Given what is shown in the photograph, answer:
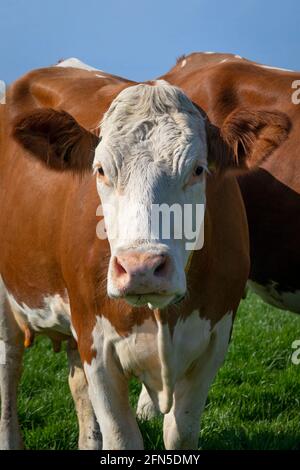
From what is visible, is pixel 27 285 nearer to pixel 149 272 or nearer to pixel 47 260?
pixel 47 260

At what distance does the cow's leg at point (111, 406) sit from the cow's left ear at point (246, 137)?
1229 mm

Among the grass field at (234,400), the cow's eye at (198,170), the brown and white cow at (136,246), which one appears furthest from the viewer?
the grass field at (234,400)

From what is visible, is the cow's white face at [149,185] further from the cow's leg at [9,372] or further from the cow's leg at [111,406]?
the cow's leg at [9,372]

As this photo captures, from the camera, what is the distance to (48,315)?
20.1ft

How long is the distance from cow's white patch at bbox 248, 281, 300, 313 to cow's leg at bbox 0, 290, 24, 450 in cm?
186

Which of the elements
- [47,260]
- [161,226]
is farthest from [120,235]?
[47,260]

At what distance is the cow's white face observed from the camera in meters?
4.25

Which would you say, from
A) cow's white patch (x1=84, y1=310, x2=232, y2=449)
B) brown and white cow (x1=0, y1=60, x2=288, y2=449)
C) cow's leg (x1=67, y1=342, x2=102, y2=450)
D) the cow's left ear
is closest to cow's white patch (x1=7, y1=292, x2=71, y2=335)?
brown and white cow (x1=0, y1=60, x2=288, y2=449)

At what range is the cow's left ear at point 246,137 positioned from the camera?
509cm

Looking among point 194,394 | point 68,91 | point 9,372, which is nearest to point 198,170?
point 194,394

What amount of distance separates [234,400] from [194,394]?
5.46 feet

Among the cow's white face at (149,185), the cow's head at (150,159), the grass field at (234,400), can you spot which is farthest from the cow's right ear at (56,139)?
the grass field at (234,400)

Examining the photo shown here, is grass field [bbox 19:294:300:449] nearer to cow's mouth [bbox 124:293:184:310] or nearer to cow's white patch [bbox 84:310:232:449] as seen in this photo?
cow's white patch [bbox 84:310:232:449]

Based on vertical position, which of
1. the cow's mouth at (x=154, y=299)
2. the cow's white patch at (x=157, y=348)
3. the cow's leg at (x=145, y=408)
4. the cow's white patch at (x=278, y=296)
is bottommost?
the cow's leg at (x=145, y=408)
